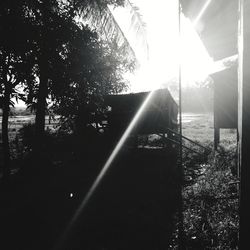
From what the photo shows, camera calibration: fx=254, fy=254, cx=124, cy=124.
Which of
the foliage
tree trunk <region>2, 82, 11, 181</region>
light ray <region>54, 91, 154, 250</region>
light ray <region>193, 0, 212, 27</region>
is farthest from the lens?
tree trunk <region>2, 82, 11, 181</region>

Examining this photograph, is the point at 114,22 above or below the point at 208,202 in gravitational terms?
above

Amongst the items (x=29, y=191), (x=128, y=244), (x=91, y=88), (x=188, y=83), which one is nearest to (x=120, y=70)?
(x=91, y=88)

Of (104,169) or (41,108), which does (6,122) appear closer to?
(41,108)

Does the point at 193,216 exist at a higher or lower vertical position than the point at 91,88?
lower

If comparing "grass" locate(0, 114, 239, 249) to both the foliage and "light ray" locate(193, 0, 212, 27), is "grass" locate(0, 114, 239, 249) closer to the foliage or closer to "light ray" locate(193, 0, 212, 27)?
the foliage

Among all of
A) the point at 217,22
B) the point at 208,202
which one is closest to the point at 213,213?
the point at 208,202

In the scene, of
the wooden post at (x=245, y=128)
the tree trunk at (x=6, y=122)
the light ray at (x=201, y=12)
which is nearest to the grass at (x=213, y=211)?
the wooden post at (x=245, y=128)

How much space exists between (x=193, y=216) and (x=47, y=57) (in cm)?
615

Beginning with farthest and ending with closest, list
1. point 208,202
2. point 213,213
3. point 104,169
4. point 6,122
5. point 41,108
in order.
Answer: point 104,169 → point 41,108 → point 6,122 → point 208,202 → point 213,213

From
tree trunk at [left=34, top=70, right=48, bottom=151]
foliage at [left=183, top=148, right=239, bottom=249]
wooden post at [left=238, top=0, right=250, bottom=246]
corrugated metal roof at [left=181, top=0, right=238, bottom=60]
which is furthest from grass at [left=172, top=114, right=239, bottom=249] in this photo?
tree trunk at [left=34, top=70, right=48, bottom=151]

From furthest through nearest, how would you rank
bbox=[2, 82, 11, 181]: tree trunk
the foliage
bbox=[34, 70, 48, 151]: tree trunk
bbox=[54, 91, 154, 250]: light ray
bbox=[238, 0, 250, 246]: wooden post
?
bbox=[34, 70, 48, 151]: tree trunk
bbox=[2, 82, 11, 181]: tree trunk
bbox=[54, 91, 154, 250]: light ray
the foliage
bbox=[238, 0, 250, 246]: wooden post

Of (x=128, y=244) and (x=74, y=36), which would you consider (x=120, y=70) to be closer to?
(x=74, y=36)

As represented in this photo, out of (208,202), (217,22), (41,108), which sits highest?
(217,22)

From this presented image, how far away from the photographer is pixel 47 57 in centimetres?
792
